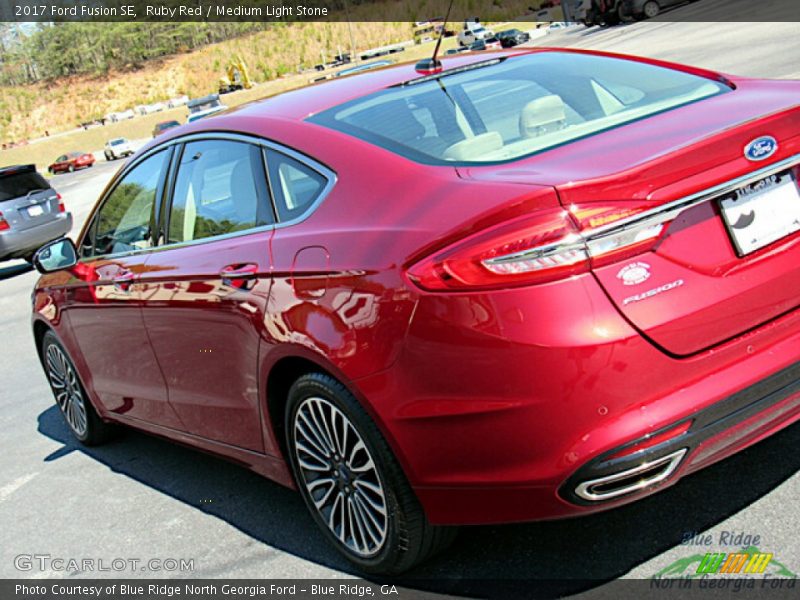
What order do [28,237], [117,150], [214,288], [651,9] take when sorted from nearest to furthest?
[214,288]
[28,237]
[651,9]
[117,150]

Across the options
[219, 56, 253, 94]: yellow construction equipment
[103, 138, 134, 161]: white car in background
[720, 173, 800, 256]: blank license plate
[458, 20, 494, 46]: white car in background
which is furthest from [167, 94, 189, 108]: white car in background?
[720, 173, 800, 256]: blank license plate

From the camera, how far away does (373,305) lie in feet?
10.2

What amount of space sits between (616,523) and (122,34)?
15338 centimetres

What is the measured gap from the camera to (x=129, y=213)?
16.3 feet

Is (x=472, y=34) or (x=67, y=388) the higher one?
(x=67, y=388)

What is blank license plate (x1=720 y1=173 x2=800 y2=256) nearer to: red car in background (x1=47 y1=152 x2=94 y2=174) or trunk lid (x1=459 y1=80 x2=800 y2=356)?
trunk lid (x1=459 y1=80 x2=800 y2=356)

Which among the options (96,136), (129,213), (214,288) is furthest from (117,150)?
(214,288)

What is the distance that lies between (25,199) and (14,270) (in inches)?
45.8

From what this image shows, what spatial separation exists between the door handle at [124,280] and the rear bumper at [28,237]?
1187cm

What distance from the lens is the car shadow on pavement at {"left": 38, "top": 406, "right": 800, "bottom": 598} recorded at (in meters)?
3.40

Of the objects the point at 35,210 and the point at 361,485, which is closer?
the point at 361,485

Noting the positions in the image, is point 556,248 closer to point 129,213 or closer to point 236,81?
point 129,213

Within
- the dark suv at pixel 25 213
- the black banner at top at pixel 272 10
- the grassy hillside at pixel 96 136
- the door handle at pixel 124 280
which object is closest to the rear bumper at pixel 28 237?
the dark suv at pixel 25 213

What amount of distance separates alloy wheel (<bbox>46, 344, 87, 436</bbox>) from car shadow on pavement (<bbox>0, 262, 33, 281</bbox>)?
10.1 metres
